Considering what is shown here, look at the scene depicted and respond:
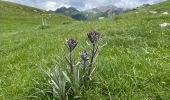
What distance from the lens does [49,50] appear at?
14.6 m

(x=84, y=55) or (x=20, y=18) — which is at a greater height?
(x=84, y=55)

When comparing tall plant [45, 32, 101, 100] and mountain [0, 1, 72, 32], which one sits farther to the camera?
mountain [0, 1, 72, 32]

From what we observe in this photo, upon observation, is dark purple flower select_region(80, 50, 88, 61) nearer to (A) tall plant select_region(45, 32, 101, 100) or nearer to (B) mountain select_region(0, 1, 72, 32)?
(A) tall plant select_region(45, 32, 101, 100)

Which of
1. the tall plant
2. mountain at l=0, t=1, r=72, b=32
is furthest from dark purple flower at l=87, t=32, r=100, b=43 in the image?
mountain at l=0, t=1, r=72, b=32

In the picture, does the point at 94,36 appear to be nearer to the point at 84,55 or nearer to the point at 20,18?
the point at 84,55

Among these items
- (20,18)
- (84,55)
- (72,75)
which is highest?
(84,55)

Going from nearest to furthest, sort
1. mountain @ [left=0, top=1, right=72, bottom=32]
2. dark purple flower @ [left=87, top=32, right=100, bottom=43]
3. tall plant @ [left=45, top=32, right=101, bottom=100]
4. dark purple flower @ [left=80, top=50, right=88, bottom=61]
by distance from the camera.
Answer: dark purple flower @ [left=87, top=32, right=100, bottom=43] < tall plant @ [left=45, top=32, right=101, bottom=100] < dark purple flower @ [left=80, top=50, right=88, bottom=61] < mountain @ [left=0, top=1, right=72, bottom=32]

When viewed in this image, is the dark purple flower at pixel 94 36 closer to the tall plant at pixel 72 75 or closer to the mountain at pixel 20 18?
the tall plant at pixel 72 75

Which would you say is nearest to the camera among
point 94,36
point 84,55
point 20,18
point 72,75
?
point 94,36

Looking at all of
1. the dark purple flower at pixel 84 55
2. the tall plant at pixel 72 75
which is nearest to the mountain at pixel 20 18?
the tall plant at pixel 72 75

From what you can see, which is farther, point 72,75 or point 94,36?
point 72,75

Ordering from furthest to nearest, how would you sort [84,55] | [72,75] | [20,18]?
[20,18], [72,75], [84,55]

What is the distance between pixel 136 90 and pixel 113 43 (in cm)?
693

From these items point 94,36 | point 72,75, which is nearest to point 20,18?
point 72,75
